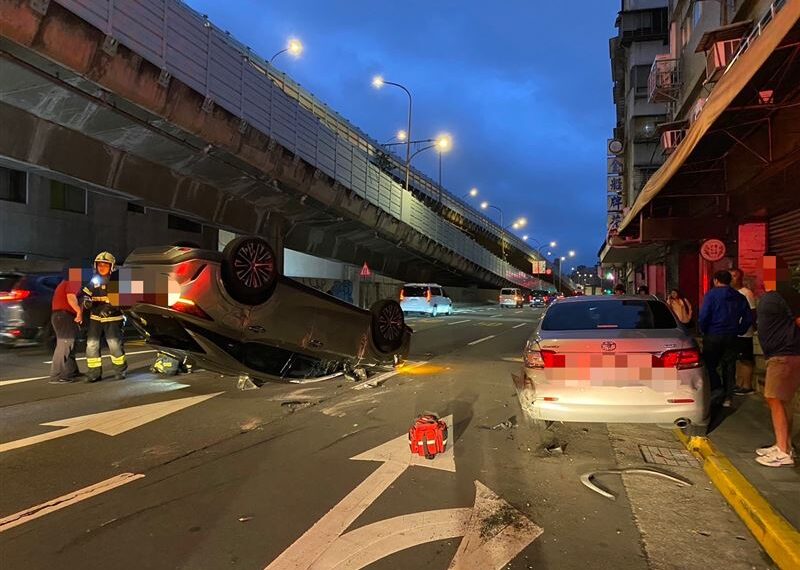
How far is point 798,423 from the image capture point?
6.34m

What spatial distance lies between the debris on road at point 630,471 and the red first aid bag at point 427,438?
131cm

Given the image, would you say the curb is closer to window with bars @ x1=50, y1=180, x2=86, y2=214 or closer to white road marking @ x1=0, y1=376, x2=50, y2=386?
white road marking @ x1=0, y1=376, x2=50, y2=386

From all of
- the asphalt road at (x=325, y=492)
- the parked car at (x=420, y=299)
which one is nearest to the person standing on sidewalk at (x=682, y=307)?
A: the asphalt road at (x=325, y=492)

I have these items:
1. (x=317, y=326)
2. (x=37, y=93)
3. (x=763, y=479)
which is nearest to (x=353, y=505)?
(x=763, y=479)

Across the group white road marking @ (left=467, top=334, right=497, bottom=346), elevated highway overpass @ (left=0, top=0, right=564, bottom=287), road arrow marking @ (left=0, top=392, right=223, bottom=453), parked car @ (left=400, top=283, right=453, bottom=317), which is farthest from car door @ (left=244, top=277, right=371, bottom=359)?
parked car @ (left=400, top=283, right=453, bottom=317)

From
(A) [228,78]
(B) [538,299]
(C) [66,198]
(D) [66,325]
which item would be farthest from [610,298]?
(B) [538,299]

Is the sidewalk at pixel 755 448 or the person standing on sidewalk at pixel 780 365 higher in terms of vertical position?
the person standing on sidewalk at pixel 780 365

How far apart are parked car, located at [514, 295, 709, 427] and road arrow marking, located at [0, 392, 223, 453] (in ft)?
14.1

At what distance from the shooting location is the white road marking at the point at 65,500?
3.84 meters

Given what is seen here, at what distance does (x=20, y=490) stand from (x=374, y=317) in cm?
565

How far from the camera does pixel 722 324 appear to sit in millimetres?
7129

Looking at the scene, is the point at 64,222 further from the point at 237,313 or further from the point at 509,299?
the point at 509,299

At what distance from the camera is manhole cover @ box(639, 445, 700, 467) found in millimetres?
5258

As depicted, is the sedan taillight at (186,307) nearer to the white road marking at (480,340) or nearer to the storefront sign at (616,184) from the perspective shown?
the white road marking at (480,340)
